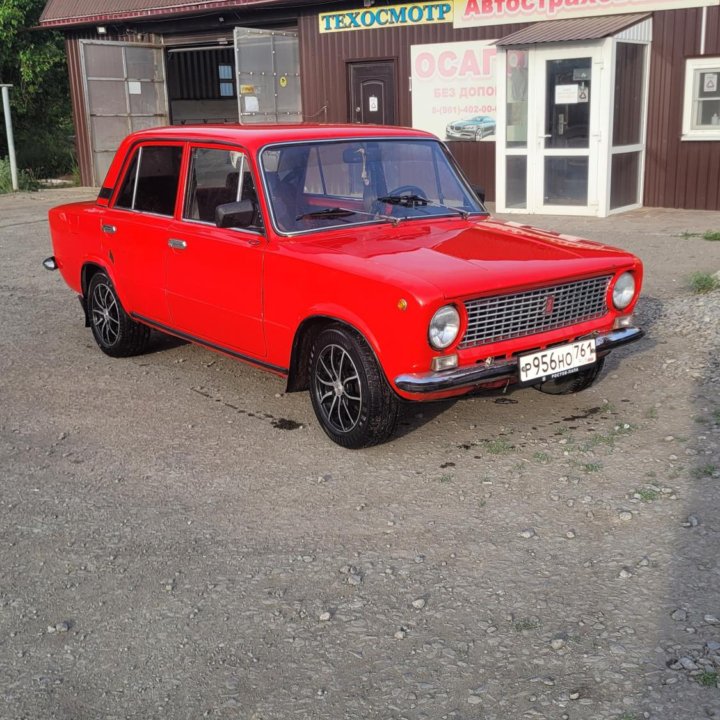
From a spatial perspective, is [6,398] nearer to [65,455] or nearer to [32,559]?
[65,455]

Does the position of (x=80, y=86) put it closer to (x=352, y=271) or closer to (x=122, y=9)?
(x=122, y=9)

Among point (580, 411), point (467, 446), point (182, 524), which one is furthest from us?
point (580, 411)

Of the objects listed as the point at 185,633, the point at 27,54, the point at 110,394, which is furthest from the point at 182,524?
the point at 27,54

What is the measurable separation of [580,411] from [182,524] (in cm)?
266

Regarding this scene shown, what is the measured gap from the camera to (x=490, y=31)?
1577cm

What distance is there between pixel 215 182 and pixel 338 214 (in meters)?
0.95

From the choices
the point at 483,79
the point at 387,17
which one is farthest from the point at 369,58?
the point at 483,79

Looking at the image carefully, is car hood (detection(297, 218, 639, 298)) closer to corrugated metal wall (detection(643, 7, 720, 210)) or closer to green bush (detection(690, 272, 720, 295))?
green bush (detection(690, 272, 720, 295))

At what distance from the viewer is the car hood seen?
4.77m

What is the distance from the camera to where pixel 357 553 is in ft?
13.3

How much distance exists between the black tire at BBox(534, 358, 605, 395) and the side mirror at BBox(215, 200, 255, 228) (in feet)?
6.96

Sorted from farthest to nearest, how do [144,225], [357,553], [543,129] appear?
1. [543,129]
2. [144,225]
3. [357,553]

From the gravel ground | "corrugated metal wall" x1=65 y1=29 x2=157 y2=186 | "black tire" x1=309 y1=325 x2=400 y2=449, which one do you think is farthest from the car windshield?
"corrugated metal wall" x1=65 y1=29 x2=157 y2=186

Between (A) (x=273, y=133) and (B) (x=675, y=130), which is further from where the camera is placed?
(B) (x=675, y=130)
